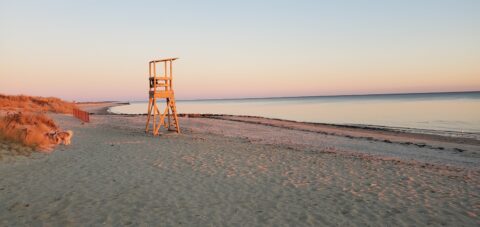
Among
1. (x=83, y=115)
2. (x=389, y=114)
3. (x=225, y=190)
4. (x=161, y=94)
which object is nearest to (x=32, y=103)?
(x=83, y=115)

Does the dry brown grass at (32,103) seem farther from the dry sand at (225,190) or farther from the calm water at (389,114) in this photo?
the dry sand at (225,190)

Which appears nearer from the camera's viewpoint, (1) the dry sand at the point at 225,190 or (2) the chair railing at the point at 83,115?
(1) the dry sand at the point at 225,190

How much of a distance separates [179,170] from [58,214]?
3.97m

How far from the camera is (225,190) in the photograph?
25.2ft

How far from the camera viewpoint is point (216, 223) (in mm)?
5715

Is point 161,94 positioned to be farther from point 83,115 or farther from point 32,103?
point 32,103

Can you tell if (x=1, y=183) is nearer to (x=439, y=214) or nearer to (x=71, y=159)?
(x=71, y=159)

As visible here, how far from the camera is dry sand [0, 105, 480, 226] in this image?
5.96 meters

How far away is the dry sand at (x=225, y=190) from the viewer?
5961 mm

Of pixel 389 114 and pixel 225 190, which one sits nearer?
pixel 225 190

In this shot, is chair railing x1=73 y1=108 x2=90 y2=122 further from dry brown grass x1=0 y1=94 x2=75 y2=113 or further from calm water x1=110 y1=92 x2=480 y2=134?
calm water x1=110 y1=92 x2=480 y2=134

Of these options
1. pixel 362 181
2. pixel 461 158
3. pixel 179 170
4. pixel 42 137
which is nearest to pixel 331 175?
pixel 362 181

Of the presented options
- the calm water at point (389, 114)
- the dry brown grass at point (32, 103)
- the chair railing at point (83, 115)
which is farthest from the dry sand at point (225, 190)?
the dry brown grass at point (32, 103)

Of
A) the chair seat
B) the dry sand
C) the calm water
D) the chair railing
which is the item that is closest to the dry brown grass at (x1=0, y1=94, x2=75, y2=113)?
the chair railing
